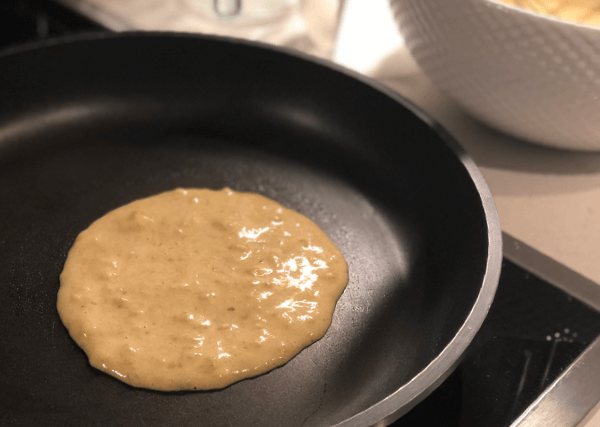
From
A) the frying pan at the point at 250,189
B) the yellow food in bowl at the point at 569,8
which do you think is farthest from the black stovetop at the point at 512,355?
the yellow food in bowl at the point at 569,8

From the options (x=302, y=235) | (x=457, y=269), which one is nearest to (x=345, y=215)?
(x=302, y=235)

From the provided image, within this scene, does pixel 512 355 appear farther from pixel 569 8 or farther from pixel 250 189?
pixel 569 8

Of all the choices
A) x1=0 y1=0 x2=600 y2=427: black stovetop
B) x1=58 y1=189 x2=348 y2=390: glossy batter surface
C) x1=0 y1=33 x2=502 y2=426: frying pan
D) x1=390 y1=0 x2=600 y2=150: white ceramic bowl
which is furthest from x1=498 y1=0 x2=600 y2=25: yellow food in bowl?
x1=58 y1=189 x2=348 y2=390: glossy batter surface

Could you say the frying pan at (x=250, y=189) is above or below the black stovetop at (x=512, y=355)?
above

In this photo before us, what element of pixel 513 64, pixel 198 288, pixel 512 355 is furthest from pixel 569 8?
pixel 198 288

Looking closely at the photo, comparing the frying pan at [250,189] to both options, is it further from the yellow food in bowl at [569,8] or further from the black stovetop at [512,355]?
the yellow food in bowl at [569,8]

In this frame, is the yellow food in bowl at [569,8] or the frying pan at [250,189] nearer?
the frying pan at [250,189]

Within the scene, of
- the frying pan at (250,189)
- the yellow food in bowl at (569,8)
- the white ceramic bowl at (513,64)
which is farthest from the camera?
the yellow food in bowl at (569,8)

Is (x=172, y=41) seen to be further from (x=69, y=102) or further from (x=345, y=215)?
(x=345, y=215)

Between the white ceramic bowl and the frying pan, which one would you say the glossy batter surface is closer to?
the frying pan
